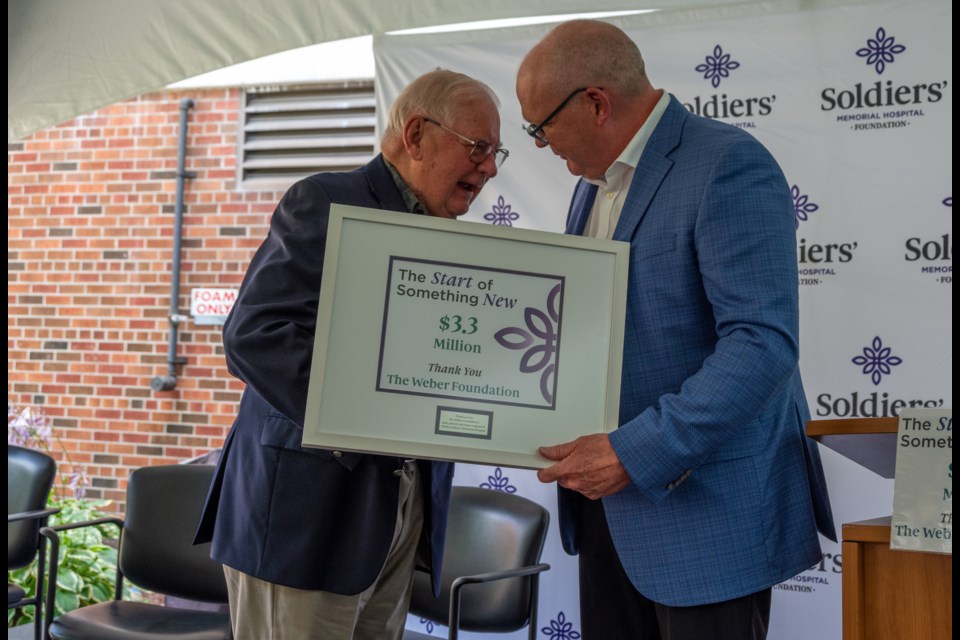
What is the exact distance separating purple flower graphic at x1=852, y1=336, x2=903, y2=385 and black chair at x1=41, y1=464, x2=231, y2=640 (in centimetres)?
244

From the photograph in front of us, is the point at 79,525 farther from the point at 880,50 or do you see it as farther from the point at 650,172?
the point at 880,50

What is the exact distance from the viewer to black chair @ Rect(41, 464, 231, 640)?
3.18 meters

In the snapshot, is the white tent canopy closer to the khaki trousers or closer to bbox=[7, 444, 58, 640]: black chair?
bbox=[7, 444, 58, 640]: black chair

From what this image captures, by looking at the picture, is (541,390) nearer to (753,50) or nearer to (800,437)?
(800,437)

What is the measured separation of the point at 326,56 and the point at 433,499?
13.2ft

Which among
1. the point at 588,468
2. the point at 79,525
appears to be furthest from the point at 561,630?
the point at 588,468

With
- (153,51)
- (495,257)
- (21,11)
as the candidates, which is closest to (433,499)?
(495,257)

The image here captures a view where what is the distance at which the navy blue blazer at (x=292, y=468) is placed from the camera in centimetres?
193

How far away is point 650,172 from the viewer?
6.34ft

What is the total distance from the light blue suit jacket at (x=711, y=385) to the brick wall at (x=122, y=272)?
4.38m

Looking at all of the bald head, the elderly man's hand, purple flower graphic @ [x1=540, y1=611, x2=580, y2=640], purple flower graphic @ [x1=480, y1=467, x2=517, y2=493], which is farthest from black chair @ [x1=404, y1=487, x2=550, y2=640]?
the bald head

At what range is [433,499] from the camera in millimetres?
2209

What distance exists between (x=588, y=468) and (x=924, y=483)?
1.88ft

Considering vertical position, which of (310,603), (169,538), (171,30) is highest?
(171,30)
